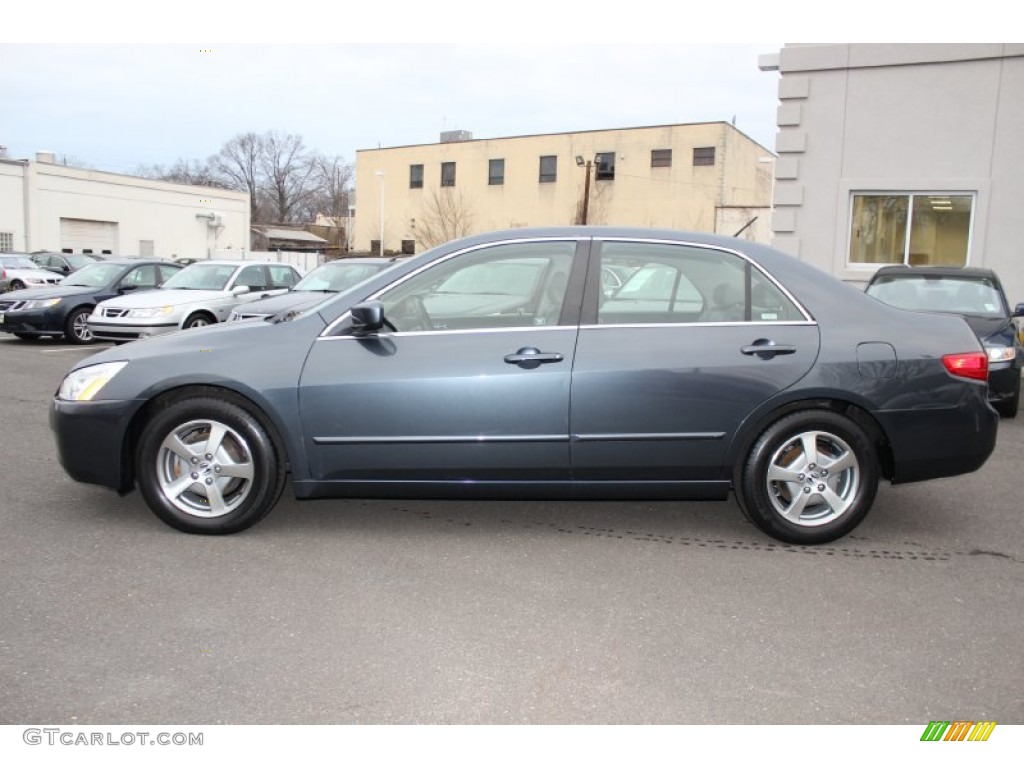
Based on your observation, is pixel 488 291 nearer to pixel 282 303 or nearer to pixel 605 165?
pixel 282 303

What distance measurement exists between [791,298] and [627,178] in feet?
172

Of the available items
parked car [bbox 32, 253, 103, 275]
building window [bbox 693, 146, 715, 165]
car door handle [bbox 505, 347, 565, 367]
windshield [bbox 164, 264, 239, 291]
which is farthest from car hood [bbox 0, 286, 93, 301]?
building window [bbox 693, 146, 715, 165]

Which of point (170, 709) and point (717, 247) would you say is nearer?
point (170, 709)

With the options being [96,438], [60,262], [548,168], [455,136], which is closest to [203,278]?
[96,438]

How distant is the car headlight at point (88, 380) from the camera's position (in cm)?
453

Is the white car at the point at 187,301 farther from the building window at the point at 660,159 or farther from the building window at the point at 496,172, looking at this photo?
the building window at the point at 496,172

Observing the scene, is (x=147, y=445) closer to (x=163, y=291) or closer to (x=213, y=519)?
(x=213, y=519)

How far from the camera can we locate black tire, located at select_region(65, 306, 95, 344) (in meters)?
13.8

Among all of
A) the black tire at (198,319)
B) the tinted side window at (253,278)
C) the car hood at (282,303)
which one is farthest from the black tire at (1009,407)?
the tinted side window at (253,278)

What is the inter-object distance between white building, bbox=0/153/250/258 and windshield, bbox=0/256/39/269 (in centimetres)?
1560

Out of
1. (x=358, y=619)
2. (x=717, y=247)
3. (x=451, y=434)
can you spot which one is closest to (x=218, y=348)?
(x=451, y=434)

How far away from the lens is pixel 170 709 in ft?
9.47
